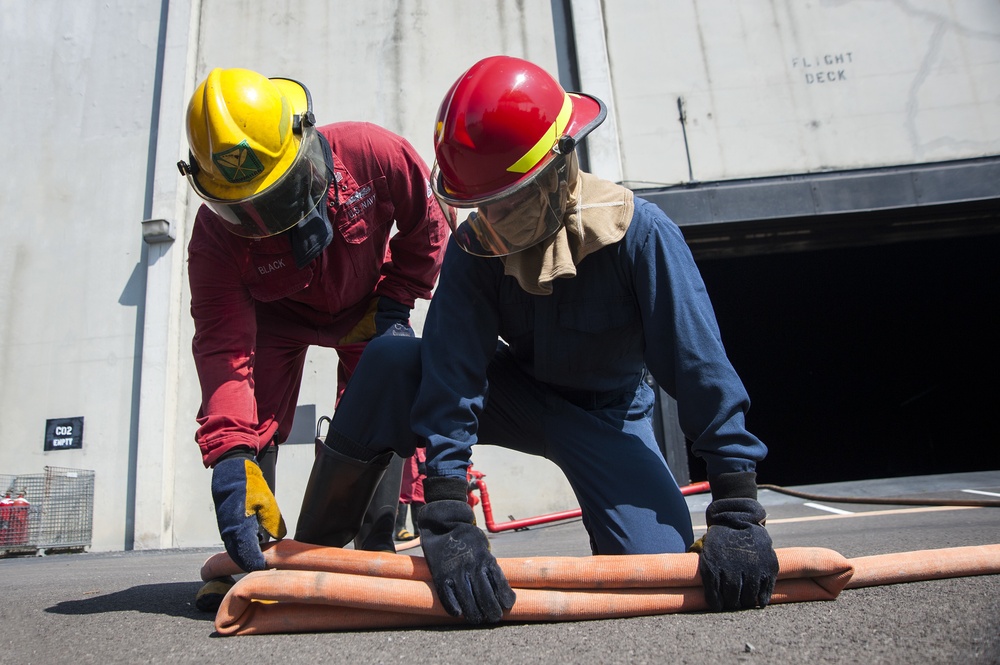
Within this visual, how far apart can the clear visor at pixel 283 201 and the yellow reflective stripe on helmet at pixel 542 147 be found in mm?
816

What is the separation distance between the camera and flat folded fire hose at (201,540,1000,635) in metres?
1.35

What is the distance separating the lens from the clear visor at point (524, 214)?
65.4 inches

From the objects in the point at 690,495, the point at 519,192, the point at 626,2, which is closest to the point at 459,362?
the point at 519,192

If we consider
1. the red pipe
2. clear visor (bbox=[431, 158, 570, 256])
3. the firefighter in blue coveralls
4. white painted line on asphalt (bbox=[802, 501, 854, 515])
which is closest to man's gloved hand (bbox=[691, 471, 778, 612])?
the firefighter in blue coveralls

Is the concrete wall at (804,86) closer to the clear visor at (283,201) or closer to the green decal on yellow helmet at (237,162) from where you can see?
the clear visor at (283,201)

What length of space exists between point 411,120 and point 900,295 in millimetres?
8074

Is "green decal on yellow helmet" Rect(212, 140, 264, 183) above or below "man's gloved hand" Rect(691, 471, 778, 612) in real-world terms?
above

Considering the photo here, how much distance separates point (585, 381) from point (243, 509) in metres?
0.98

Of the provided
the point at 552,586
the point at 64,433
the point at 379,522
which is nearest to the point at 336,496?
the point at 379,522

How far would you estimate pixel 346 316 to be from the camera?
8.86ft

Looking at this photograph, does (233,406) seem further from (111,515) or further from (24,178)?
(24,178)

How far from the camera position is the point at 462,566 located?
135 cm

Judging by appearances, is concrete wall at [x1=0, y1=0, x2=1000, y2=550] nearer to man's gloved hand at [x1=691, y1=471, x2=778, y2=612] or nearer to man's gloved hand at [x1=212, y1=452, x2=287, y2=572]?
man's gloved hand at [x1=212, y1=452, x2=287, y2=572]

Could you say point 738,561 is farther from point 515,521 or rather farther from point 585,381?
point 515,521
